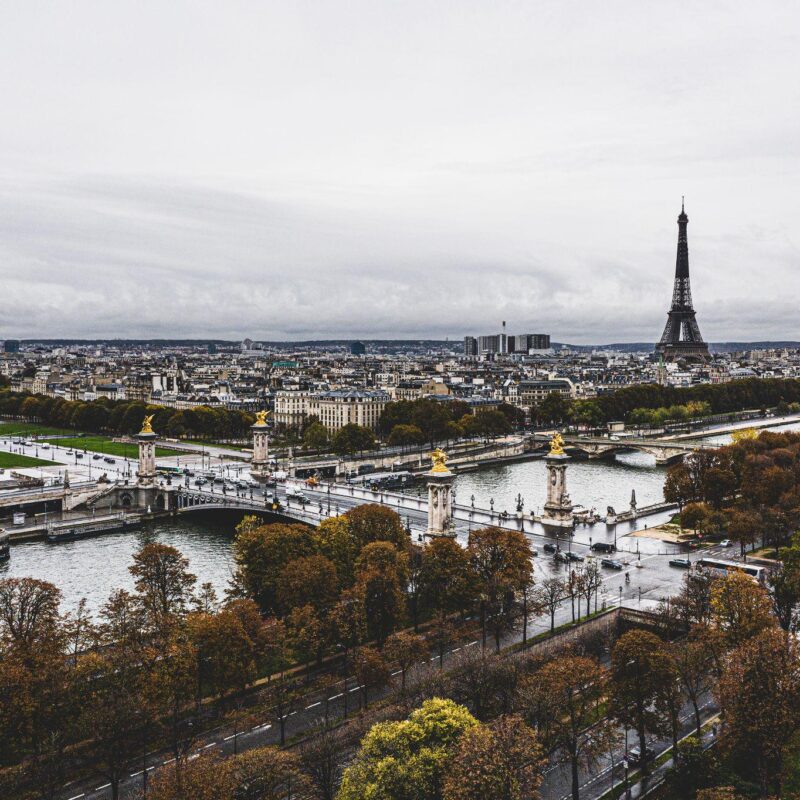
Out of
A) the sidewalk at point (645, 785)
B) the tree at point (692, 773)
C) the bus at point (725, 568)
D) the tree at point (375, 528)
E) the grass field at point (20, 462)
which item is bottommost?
the grass field at point (20, 462)

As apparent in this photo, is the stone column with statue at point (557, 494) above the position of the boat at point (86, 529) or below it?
above

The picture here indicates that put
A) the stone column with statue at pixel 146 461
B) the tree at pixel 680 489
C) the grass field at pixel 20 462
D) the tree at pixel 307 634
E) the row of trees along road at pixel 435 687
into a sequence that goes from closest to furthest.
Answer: the row of trees along road at pixel 435 687 → the tree at pixel 307 634 → the tree at pixel 680 489 → the stone column with statue at pixel 146 461 → the grass field at pixel 20 462

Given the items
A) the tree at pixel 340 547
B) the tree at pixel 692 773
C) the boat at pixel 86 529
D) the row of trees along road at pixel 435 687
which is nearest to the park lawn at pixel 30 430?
the boat at pixel 86 529

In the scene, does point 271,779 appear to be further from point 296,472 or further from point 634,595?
point 296,472

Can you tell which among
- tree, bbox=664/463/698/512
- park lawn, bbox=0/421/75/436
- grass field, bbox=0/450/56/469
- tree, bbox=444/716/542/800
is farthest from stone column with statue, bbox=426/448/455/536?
park lawn, bbox=0/421/75/436

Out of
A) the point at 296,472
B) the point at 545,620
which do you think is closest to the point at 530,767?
the point at 545,620

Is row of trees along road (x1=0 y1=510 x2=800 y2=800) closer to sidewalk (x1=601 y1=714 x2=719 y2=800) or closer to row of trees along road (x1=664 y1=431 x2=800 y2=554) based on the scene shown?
sidewalk (x1=601 y1=714 x2=719 y2=800)

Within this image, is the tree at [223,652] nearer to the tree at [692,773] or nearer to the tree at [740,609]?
the tree at [692,773]
